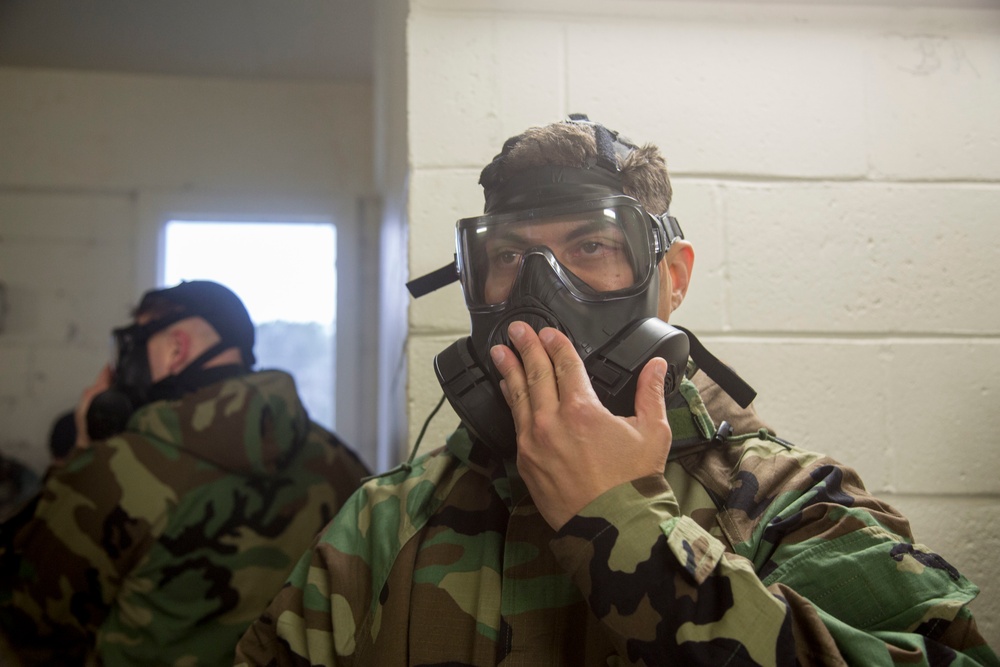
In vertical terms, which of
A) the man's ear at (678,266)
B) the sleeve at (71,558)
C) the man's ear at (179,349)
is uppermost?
the man's ear at (678,266)

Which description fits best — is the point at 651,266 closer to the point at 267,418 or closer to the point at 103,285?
the point at 267,418

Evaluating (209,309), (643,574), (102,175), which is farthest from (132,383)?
(102,175)

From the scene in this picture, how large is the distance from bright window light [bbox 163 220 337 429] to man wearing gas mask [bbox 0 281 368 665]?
2028 millimetres

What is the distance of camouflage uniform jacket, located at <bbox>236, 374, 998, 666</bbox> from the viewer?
1.03 metres

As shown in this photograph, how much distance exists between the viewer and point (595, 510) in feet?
3.54

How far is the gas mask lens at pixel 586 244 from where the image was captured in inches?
54.7

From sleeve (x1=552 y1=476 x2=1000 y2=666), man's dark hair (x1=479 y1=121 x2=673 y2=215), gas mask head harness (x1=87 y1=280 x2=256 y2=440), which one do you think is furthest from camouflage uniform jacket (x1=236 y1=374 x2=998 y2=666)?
gas mask head harness (x1=87 y1=280 x2=256 y2=440)

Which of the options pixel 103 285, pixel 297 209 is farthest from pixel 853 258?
pixel 103 285

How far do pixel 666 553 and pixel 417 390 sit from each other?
3.24ft

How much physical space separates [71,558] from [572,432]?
1.70 metres

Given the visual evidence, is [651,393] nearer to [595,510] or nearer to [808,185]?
[595,510]

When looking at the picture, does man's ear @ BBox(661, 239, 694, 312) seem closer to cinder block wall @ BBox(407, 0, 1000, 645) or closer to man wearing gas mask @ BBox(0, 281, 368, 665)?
cinder block wall @ BBox(407, 0, 1000, 645)

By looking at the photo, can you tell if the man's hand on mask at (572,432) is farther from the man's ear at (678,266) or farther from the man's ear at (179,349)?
the man's ear at (179,349)

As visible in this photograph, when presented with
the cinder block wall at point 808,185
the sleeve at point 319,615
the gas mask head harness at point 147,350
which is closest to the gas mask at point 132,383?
the gas mask head harness at point 147,350
